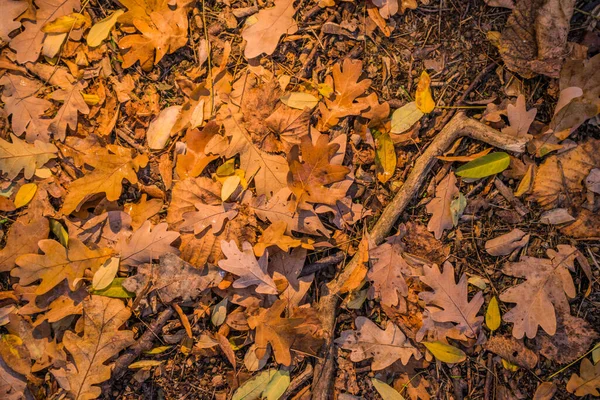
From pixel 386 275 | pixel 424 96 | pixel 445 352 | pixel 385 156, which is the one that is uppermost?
pixel 424 96

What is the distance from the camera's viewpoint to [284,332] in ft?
7.59

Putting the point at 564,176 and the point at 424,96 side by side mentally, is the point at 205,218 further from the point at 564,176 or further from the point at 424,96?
the point at 564,176

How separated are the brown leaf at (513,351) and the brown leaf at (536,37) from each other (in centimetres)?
151

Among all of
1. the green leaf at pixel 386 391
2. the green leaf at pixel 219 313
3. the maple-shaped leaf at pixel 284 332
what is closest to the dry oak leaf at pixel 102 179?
the green leaf at pixel 219 313

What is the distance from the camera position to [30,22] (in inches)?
97.0

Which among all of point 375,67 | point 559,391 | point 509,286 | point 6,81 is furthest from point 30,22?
point 559,391

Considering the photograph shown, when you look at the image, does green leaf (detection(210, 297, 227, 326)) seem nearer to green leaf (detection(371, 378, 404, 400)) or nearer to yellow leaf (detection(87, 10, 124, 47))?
green leaf (detection(371, 378, 404, 400))

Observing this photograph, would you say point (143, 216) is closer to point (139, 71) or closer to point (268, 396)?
point (139, 71)

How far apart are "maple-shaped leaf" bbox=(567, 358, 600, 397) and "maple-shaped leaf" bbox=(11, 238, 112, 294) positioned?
2.73 metres

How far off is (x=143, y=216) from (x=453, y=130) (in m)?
1.80

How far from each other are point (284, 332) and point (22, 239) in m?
1.54

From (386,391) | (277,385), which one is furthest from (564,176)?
(277,385)

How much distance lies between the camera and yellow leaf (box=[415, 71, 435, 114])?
247 cm

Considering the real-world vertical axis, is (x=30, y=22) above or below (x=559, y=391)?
above
